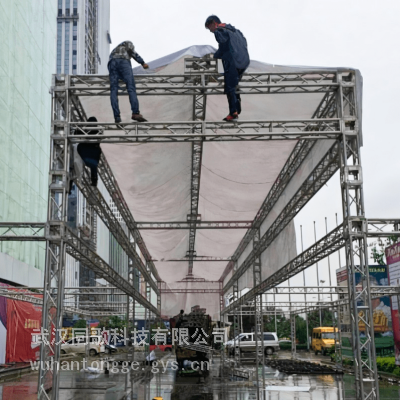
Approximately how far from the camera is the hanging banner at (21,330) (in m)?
29.2

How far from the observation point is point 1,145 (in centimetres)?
2877

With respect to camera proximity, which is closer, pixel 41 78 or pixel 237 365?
pixel 237 365

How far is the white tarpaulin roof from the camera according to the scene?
1355cm

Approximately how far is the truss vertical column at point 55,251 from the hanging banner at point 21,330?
18648mm

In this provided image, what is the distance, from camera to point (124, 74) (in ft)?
→ 39.7

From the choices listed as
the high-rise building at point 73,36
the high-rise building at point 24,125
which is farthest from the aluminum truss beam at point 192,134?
the high-rise building at point 73,36

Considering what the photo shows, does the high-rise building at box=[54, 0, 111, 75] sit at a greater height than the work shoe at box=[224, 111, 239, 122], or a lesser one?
greater

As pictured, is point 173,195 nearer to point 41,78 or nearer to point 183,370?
point 183,370

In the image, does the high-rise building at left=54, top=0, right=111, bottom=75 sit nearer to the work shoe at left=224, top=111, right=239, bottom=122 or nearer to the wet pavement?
the wet pavement

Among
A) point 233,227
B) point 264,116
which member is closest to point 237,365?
point 233,227

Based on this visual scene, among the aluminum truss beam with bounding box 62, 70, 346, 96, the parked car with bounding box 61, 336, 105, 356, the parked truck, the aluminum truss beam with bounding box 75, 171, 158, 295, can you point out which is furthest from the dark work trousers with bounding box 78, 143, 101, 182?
the parked car with bounding box 61, 336, 105, 356

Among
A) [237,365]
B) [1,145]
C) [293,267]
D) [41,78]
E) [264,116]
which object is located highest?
[41,78]

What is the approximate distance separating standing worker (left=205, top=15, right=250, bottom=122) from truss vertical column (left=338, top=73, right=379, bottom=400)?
93.1 inches

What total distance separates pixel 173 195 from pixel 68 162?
797 cm
